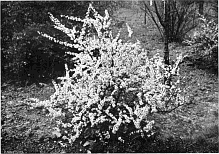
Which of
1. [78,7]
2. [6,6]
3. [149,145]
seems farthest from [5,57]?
[149,145]

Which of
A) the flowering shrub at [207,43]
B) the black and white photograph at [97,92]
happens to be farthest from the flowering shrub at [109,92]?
the flowering shrub at [207,43]

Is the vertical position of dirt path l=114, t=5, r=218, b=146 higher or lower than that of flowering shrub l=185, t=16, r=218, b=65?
lower

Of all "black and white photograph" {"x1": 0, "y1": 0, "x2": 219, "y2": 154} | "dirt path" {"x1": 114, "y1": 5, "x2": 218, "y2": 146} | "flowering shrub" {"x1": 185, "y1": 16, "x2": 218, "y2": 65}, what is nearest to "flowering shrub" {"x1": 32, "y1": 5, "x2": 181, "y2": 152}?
"black and white photograph" {"x1": 0, "y1": 0, "x2": 219, "y2": 154}

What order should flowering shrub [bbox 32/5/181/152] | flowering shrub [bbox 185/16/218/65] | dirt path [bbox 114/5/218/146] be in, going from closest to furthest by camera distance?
flowering shrub [bbox 32/5/181/152] < dirt path [bbox 114/5/218/146] < flowering shrub [bbox 185/16/218/65]

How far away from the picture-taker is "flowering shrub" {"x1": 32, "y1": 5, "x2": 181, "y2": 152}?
4098 millimetres

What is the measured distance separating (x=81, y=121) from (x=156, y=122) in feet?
3.47

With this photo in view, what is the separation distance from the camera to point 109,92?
4.31 metres

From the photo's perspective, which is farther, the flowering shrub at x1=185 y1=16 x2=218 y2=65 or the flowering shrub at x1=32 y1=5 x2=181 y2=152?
the flowering shrub at x1=185 y1=16 x2=218 y2=65

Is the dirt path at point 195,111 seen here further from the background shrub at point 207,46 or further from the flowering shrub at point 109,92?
the flowering shrub at point 109,92

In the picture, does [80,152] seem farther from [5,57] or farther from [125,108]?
[5,57]

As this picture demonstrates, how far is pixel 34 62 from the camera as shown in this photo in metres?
6.60

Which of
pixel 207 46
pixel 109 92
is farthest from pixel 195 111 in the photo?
pixel 207 46

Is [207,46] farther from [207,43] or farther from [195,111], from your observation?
[195,111]

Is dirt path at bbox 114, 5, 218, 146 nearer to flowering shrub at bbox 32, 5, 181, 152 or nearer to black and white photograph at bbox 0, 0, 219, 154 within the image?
black and white photograph at bbox 0, 0, 219, 154
